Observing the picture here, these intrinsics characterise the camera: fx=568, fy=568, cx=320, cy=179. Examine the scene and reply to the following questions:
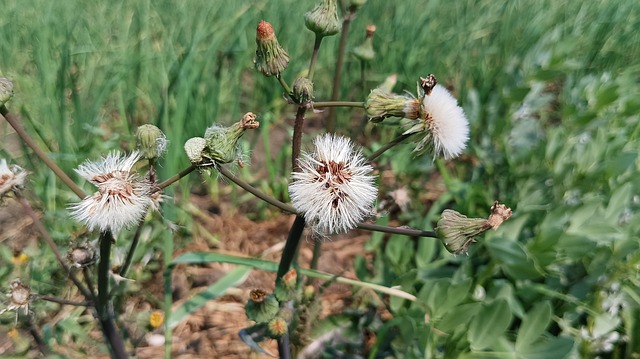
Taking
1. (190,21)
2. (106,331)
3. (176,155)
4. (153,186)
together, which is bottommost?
(106,331)

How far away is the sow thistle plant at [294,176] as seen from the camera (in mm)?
927

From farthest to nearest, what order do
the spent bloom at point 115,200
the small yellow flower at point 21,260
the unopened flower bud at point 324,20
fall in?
the small yellow flower at point 21,260 < the unopened flower bud at point 324,20 < the spent bloom at point 115,200

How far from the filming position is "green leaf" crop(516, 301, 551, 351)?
1.20m

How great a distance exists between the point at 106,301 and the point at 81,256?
4.1 inches

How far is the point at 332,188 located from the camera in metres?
0.95

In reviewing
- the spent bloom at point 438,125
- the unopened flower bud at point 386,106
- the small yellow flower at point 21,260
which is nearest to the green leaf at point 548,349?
the spent bloom at point 438,125

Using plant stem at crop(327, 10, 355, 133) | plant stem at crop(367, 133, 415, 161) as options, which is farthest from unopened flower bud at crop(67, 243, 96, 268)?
plant stem at crop(327, 10, 355, 133)

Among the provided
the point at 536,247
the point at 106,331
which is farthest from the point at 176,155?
the point at 536,247

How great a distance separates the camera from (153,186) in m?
0.97

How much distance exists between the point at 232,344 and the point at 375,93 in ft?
3.53

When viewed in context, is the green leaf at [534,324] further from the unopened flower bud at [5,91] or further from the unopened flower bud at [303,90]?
the unopened flower bud at [5,91]

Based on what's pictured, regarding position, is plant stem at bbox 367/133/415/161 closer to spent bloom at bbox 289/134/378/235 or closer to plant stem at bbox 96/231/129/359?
spent bloom at bbox 289/134/378/235

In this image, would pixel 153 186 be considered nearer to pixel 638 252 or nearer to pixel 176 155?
pixel 176 155

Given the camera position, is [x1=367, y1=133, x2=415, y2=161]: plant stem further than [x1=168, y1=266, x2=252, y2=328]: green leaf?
No
